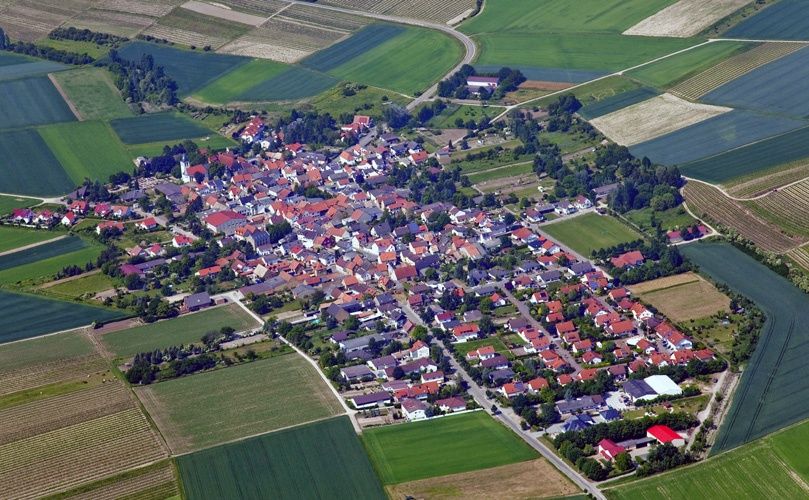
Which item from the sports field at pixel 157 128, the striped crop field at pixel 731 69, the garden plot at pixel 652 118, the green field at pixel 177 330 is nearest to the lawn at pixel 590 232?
the garden plot at pixel 652 118

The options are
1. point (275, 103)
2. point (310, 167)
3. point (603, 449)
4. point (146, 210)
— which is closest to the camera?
point (603, 449)

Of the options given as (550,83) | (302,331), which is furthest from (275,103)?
(302,331)

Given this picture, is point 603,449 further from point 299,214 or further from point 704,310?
point 299,214

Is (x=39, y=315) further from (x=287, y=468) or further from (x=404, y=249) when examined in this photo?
(x=287, y=468)

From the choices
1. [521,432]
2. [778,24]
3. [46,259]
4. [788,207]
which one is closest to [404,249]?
[46,259]

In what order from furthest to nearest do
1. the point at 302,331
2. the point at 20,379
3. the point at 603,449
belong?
the point at 302,331 < the point at 20,379 < the point at 603,449

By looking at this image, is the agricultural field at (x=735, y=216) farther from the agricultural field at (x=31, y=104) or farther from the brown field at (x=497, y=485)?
the agricultural field at (x=31, y=104)
